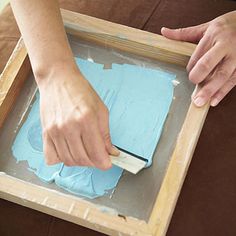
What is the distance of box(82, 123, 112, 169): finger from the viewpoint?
72 cm

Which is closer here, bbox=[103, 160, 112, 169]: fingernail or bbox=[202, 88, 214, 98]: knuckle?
bbox=[103, 160, 112, 169]: fingernail

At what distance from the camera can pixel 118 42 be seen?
3.16 ft

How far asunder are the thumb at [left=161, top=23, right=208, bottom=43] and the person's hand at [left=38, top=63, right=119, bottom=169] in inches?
10.6

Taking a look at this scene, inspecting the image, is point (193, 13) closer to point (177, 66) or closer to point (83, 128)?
point (177, 66)

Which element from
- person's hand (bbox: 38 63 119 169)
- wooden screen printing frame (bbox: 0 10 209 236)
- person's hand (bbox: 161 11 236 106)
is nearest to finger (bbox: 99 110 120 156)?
person's hand (bbox: 38 63 119 169)

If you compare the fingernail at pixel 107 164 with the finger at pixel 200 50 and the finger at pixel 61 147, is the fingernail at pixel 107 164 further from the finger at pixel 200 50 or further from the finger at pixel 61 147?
the finger at pixel 200 50

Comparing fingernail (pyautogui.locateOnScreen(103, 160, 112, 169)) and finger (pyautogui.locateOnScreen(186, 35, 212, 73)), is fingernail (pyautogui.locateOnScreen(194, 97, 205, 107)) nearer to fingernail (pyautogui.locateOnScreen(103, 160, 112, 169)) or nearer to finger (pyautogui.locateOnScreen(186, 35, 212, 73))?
finger (pyautogui.locateOnScreen(186, 35, 212, 73))

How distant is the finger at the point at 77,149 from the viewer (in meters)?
0.73

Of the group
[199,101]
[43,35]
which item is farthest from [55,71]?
[199,101]

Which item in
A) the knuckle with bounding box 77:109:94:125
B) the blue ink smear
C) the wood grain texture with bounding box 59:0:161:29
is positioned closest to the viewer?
the knuckle with bounding box 77:109:94:125

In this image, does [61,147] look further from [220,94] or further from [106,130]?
[220,94]

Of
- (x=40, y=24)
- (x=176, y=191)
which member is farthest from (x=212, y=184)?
(x=40, y=24)

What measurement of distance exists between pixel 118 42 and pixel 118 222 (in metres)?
0.40

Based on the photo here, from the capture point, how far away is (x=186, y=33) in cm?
96
